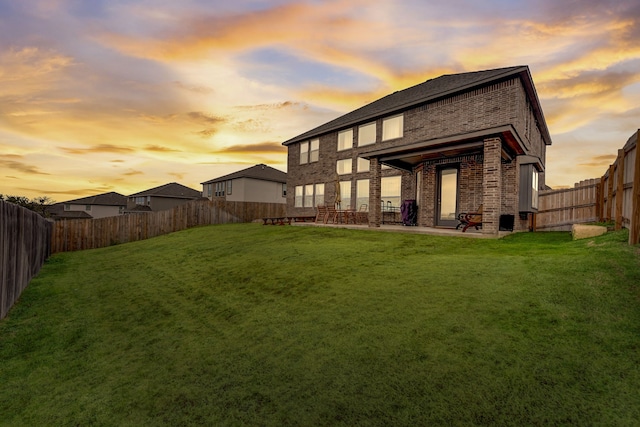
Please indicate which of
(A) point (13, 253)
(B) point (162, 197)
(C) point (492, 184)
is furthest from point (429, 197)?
(B) point (162, 197)

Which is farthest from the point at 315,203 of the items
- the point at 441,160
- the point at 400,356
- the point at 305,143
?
the point at 400,356

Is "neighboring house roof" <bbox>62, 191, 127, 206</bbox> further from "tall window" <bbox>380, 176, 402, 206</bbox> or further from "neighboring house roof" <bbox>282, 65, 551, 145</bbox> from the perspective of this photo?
"tall window" <bbox>380, 176, 402, 206</bbox>

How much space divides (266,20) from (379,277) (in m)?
9.25

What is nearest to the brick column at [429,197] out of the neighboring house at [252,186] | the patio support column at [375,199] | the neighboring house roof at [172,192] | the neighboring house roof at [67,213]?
the patio support column at [375,199]

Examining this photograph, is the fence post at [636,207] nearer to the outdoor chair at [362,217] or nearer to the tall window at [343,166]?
the outdoor chair at [362,217]

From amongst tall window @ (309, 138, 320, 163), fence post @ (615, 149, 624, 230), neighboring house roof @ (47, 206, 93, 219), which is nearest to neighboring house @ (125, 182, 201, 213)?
neighboring house roof @ (47, 206, 93, 219)

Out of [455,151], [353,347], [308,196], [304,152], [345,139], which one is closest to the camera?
[353,347]

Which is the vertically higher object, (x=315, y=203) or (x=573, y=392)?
(x=315, y=203)

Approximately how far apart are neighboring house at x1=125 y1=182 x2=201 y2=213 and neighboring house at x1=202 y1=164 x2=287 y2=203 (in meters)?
12.0

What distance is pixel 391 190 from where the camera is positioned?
1909cm

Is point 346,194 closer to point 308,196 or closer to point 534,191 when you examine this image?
point 308,196

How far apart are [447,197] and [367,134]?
8743 millimetres

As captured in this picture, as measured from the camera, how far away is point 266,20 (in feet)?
33.0

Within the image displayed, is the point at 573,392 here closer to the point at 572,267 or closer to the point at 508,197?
the point at 572,267
